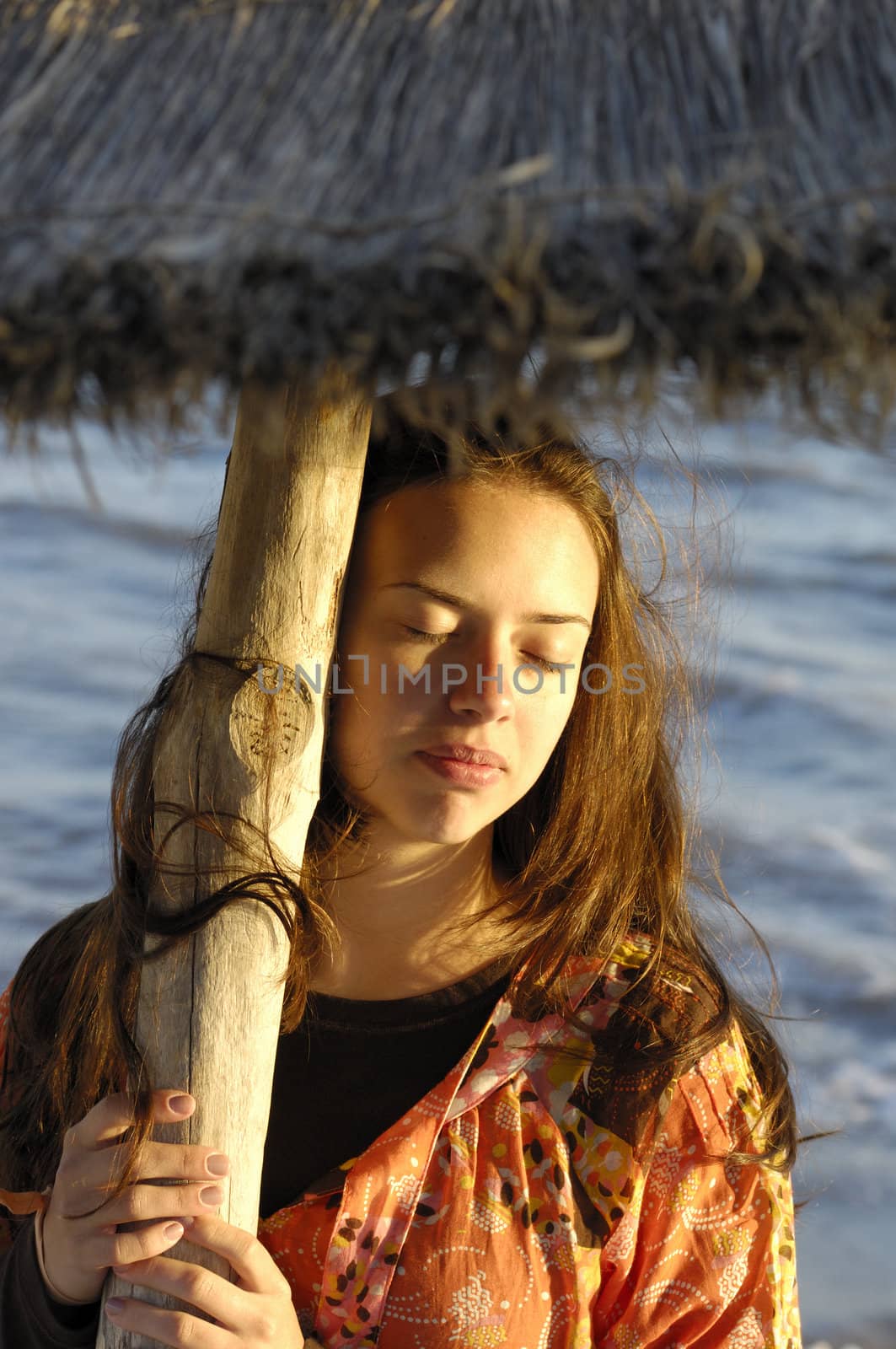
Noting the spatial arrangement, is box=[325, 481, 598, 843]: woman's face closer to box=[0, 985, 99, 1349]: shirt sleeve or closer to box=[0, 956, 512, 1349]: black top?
box=[0, 956, 512, 1349]: black top

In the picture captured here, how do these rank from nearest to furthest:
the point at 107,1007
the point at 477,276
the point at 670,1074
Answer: the point at 477,276
the point at 107,1007
the point at 670,1074

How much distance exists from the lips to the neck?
0.19 m

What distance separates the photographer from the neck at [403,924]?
1.40 meters

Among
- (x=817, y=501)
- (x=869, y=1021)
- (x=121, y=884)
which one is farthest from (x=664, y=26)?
(x=817, y=501)

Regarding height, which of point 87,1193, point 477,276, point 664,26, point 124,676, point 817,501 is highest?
point 817,501

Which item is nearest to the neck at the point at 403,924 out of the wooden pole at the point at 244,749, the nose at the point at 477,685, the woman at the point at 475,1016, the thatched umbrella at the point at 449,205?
the woman at the point at 475,1016

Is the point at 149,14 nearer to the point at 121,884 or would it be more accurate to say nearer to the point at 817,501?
the point at 121,884

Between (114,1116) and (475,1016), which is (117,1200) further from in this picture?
(475,1016)

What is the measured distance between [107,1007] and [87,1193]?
0.22 metres

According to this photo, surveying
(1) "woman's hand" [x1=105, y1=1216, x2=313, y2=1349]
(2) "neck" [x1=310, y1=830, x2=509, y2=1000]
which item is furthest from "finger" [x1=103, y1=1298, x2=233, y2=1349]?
(2) "neck" [x1=310, y1=830, x2=509, y2=1000]

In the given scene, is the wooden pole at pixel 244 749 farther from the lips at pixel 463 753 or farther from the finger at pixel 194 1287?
the lips at pixel 463 753

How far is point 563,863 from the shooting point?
147 centimetres

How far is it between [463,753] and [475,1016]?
1.13 ft

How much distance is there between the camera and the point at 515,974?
4.60ft
